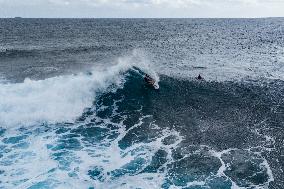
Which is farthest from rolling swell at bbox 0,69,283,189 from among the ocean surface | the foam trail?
the foam trail

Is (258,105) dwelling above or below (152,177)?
above

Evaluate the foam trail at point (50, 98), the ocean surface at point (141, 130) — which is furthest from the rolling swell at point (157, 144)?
the foam trail at point (50, 98)

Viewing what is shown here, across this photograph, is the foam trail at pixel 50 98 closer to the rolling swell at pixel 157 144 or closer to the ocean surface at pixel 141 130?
the ocean surface at pixel 141 130

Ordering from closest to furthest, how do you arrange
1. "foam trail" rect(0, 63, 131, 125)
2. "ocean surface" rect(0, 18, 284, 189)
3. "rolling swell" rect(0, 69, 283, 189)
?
"rolling swell" rect(0, 69, 283, 189) → "ocean surface" rect(0, 18, 284, 189) → "foam trail" rect(0, 63, 131, 125)

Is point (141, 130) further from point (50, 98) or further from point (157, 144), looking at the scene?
point (50, 98)

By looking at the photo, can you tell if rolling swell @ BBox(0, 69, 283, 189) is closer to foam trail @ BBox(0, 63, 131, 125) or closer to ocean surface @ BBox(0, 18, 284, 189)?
ocean surface @ BBox(0, 18, 284, 189)

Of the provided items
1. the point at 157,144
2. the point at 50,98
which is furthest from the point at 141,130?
the point at 50,98

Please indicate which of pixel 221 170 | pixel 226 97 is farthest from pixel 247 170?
pixel 226 97

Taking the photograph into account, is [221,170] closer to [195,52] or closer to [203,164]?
[203,164]
